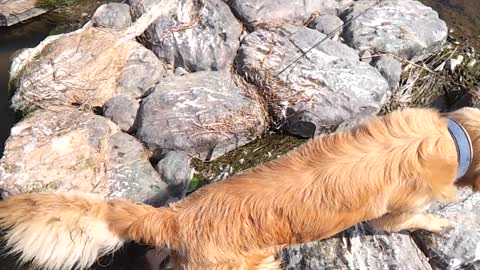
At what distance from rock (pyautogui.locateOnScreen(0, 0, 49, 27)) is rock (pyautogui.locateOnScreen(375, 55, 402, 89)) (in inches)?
133

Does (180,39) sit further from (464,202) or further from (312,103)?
(464,202)

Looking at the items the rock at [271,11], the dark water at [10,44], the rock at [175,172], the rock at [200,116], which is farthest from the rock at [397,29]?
the dark water at [10,44]

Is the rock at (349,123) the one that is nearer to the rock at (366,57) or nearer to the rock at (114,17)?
the rock at (366,57)

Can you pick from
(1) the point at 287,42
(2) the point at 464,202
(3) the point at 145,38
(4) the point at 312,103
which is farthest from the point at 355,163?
(3) the point at 145,38

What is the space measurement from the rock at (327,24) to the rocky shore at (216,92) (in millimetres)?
13

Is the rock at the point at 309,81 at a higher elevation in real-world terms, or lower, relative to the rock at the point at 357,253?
higher

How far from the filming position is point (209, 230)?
347cm

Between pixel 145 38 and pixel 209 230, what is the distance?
2589 mm

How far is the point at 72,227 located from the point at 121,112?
1.85 m

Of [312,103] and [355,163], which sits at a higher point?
[355,163]

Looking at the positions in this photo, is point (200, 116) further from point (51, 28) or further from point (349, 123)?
point (51, 28)

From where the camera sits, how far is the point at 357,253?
423 cm

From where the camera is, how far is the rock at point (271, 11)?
5.61 meters

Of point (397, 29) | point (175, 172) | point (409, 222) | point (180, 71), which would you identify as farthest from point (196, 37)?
point (409, 222)
